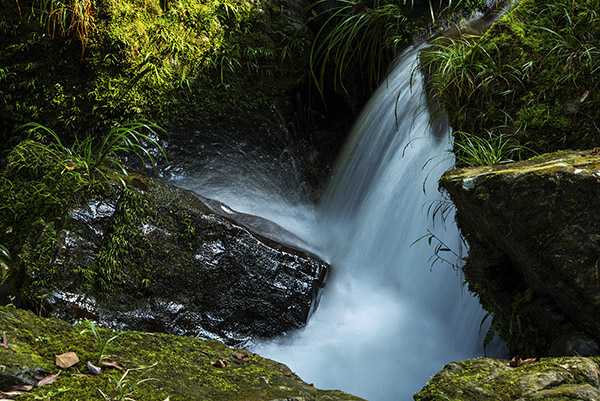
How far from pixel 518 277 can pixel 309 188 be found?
2.90 meters

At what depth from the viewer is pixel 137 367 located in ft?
5.09

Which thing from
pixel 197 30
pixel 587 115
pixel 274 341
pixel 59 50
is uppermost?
pixel 197 30

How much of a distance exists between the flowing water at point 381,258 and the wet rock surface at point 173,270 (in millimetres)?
276

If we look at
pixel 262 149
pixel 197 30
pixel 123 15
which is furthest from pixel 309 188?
pixel 123 15

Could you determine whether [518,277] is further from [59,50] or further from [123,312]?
[59,50]

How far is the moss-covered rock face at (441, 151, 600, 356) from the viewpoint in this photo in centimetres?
198

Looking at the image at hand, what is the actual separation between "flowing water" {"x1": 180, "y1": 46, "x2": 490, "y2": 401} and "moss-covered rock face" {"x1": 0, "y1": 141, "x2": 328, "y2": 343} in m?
0.32

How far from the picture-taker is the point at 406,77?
4539 millimetres

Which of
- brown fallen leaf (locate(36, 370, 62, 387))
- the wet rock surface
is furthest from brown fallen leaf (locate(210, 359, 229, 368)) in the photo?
the wet rock surface

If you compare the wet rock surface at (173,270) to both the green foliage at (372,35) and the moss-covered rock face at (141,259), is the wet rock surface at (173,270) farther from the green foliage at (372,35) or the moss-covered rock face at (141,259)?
the green foliage at (372,35)

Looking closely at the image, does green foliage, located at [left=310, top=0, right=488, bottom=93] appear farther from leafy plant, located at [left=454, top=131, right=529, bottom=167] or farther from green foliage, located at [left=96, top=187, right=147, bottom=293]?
green foliage, located at [left=96, top=187, right=147, bottom=293]

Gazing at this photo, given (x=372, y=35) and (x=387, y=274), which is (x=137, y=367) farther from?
(x=372, y=35)

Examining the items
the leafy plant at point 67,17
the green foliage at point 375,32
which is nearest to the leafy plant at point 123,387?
the leafy plant at point 67,17

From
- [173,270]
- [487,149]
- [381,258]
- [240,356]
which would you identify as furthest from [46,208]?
[487,149]
